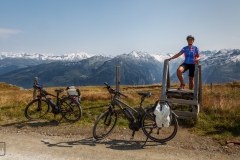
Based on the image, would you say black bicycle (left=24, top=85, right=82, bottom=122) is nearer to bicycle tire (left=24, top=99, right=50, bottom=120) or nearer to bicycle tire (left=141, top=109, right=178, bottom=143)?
bicycle tire (left=24, top=99, right=50, bottom=120)

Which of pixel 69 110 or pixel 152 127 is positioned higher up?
pixel 69 110

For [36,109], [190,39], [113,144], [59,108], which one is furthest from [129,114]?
[36,109]

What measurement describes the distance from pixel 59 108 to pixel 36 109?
1.50m

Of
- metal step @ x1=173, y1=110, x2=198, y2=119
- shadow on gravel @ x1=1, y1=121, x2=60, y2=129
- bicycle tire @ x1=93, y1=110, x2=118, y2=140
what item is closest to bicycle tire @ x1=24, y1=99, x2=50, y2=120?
shadow on gravel @ x1=1, y1=121, x2=60, y2=129

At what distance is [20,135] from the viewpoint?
9352 mm

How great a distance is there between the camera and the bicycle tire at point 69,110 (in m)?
11.1

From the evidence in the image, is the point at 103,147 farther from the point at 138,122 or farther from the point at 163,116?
the point at 163,116

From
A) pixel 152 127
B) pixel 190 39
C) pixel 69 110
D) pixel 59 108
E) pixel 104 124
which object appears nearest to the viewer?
pixel 152 127

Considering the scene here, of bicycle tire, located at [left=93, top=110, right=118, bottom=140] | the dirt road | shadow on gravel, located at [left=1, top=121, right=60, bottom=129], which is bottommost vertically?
the dirt road

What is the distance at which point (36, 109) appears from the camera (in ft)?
38.8

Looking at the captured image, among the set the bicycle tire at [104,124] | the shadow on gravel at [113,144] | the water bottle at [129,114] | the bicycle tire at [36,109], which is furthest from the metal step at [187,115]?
the bicycle tire at [36,109]

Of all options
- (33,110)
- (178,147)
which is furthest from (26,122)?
(178,147)

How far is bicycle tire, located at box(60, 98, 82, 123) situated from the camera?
11.1m

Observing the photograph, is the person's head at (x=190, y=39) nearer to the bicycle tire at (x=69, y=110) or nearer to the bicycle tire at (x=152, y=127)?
the bicycle tire at (x=152, y=127)
